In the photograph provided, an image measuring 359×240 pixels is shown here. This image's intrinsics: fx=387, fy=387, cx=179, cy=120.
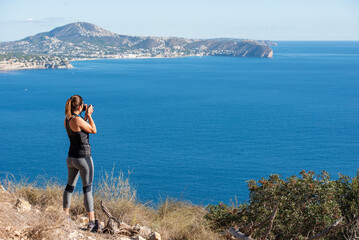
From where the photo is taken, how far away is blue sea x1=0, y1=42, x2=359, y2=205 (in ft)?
103

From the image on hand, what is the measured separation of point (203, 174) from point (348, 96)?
4280cm

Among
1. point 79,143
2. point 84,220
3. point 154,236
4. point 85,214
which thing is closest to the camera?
point 154,236

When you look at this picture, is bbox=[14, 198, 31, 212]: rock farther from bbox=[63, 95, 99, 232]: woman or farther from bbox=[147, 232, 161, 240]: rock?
bbox=[147, 232, 161, 240]: rock

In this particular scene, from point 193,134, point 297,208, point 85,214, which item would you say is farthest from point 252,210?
point 193,134

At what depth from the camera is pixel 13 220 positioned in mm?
3723

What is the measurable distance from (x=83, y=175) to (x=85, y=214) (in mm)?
929

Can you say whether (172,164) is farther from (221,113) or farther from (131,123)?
(221,113)

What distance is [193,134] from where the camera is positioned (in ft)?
140

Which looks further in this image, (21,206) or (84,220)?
(84,220)

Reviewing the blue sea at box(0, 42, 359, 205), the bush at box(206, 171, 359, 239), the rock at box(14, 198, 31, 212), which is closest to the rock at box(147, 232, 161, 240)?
the bush at box(206, 171, 359, 239)

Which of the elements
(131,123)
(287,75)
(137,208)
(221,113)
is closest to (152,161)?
(131,123)

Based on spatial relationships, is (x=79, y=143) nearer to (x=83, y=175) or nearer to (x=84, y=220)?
(x=83, y=175)

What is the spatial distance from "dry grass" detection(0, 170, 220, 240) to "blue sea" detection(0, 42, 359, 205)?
1099cm

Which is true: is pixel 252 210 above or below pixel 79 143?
below
